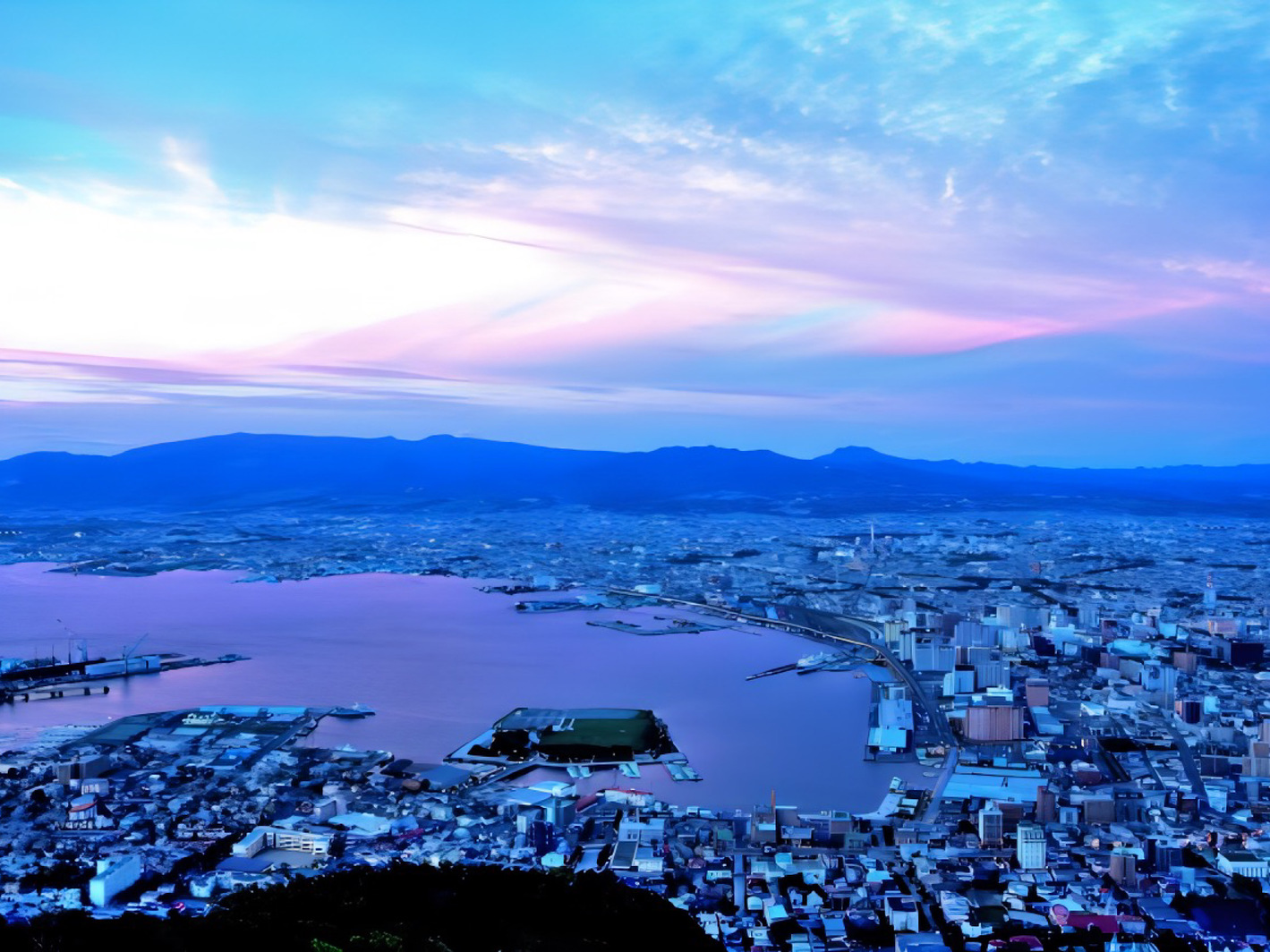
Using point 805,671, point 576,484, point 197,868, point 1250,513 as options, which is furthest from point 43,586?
point 1250,513

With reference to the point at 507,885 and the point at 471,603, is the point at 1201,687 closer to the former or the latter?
the point at 507,885

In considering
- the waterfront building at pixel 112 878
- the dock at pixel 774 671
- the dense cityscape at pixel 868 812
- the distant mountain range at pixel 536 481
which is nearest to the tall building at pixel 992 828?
the dense cityscape at pixel 868 812

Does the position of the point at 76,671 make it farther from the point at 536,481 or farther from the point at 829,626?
the point at 536,481

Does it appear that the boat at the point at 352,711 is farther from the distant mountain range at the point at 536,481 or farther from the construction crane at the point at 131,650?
the distant mountain range at the point at 536,481

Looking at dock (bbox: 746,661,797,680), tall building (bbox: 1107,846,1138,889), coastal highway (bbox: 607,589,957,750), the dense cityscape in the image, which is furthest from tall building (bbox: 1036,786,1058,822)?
dock (bbox: 746,661,797,680)

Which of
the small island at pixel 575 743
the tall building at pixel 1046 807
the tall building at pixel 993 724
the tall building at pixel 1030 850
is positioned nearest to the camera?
the tall building at pixel 1030 850

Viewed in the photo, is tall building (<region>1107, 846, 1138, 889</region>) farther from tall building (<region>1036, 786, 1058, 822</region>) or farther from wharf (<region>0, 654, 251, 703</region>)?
wharf (<region>0, 654, 251, 703</region>)
